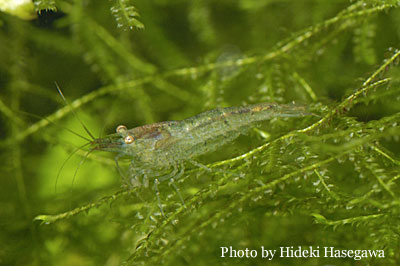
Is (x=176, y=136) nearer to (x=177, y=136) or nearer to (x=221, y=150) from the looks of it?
(x=177, y=136)

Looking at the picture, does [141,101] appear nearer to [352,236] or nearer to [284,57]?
[284,57]

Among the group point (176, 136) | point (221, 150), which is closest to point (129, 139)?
point (176, 136)

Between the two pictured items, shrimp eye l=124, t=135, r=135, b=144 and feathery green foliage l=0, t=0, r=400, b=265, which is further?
shrimp eye l=124, t=135, r=135, b=144

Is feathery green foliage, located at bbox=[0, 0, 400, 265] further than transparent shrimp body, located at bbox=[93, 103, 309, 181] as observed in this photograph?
No

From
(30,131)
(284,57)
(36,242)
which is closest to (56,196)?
(36,242)

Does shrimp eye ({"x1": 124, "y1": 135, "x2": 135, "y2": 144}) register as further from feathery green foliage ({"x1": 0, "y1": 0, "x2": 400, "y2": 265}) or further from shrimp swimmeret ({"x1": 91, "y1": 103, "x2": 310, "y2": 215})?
feathery green foliage ({"x1": 0, "y1": 0, "x2": 400, "y2": 265})

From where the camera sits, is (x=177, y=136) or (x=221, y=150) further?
(x=221, y=150)

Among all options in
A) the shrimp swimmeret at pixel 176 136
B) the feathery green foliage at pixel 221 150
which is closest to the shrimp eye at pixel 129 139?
the shrimp swimmeret at pixel 176 136

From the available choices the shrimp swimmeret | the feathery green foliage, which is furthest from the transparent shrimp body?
the feathery green foliage
